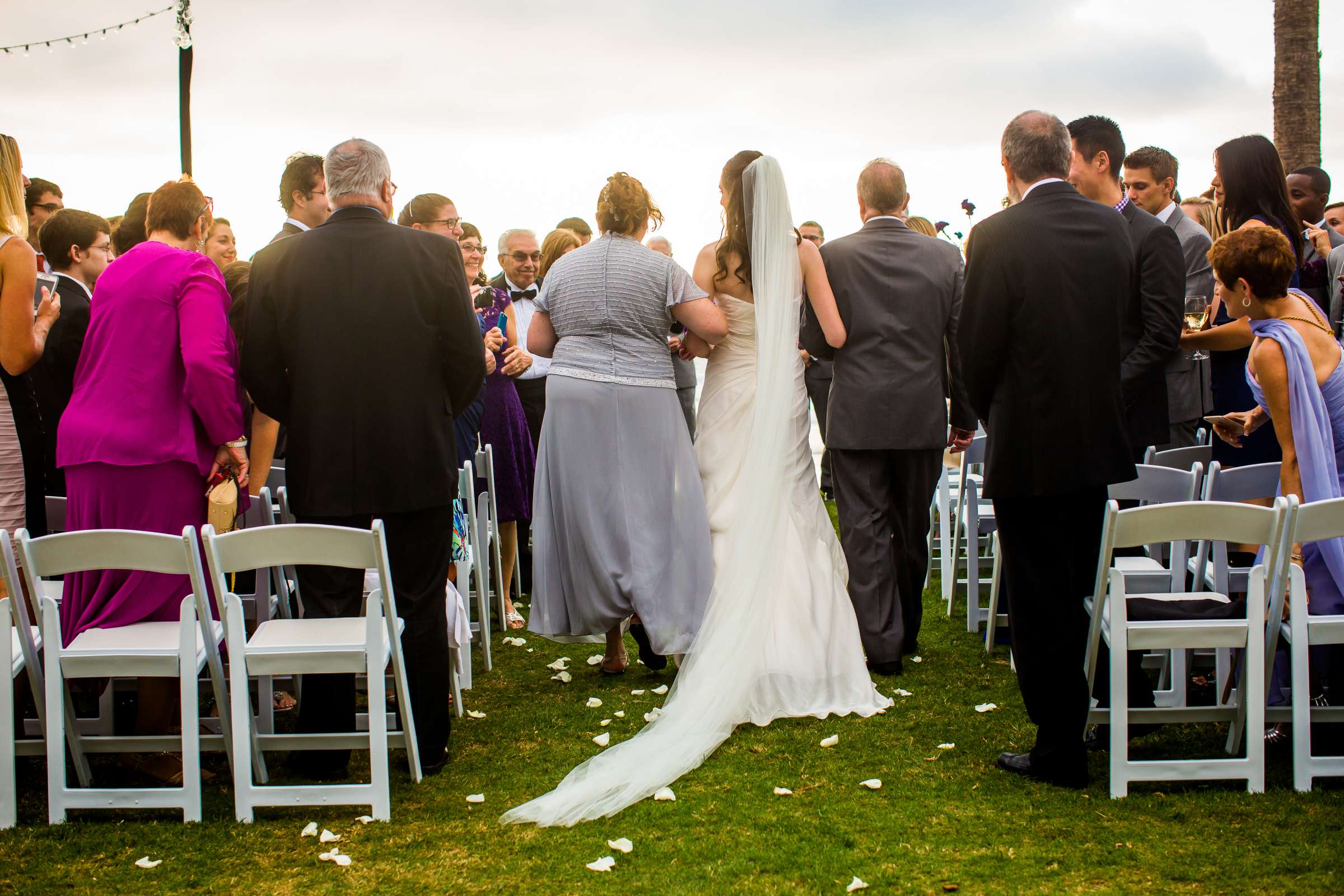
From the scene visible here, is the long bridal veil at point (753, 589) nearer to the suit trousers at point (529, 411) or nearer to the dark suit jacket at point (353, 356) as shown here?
the dark suit jacket at point (353, 356)

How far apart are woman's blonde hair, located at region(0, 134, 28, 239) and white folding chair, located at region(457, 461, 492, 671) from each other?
6.65ft

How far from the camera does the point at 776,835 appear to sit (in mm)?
3562

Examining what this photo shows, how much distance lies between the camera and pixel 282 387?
4.16 metres

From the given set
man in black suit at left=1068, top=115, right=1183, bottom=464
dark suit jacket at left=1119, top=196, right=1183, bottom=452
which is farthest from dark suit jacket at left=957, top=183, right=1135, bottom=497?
dark suit jacket at left=1119, top=196, right=1183, bottom=452

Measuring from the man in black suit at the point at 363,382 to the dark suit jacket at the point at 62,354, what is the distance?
1.88 m

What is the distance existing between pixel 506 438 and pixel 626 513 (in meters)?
2.00

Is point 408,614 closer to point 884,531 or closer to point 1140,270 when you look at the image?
point 884,531

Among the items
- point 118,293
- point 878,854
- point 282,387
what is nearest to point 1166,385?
point 878,854

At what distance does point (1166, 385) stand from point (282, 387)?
13.3 feet

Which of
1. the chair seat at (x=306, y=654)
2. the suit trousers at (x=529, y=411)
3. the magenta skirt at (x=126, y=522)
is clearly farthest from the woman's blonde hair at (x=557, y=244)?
the chair seat at (x=306, y=654)

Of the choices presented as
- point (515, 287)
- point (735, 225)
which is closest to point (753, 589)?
point (735, 225)

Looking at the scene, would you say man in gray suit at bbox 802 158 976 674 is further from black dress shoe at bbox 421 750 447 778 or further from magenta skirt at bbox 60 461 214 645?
magenta skirt at bbox 60 461 214 645

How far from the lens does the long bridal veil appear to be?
4250 millimetres

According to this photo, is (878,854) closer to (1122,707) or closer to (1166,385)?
(1122,707)
